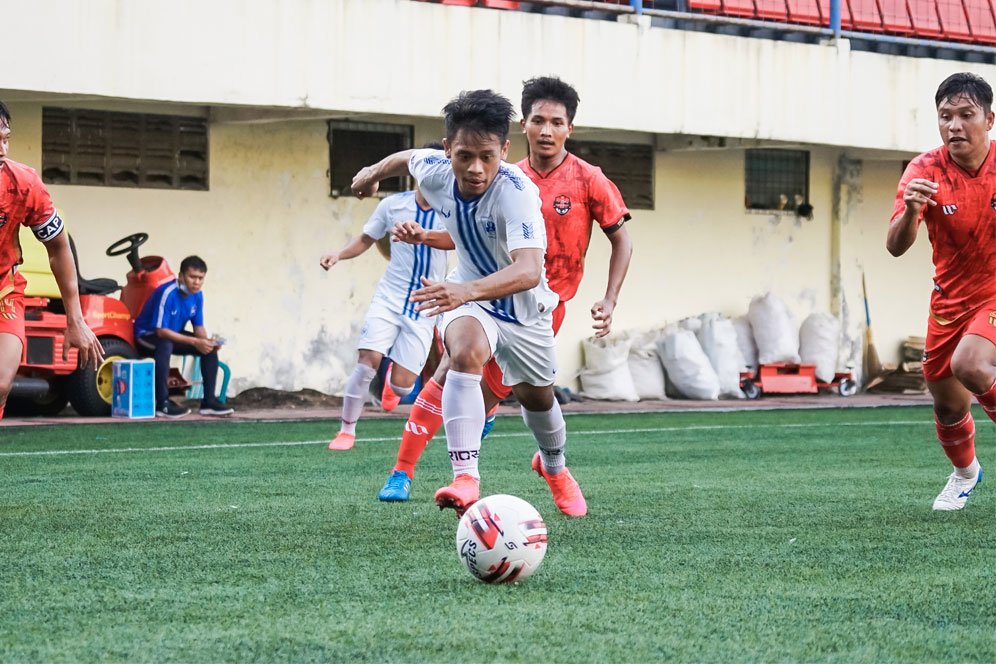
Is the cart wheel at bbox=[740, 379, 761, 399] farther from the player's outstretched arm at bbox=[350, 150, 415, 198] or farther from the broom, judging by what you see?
the player's outstretched arm at bbox=[350, 150, 415, 198]

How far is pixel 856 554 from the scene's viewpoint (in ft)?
19.0

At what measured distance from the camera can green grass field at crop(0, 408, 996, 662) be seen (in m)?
4.12

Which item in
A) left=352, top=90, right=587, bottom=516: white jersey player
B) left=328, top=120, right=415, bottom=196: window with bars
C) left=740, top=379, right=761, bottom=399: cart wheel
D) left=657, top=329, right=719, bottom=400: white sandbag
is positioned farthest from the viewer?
left=740, top=379, right=761, bottom=399: cart wheel

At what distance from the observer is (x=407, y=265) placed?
11.7 m

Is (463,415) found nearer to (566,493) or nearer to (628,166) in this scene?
(566,493)

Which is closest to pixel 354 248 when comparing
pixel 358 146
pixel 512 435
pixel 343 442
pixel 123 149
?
pixel 343 442

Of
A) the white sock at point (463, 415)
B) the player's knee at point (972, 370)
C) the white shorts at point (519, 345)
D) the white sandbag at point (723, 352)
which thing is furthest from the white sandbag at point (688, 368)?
the white sock at point (463, 415)

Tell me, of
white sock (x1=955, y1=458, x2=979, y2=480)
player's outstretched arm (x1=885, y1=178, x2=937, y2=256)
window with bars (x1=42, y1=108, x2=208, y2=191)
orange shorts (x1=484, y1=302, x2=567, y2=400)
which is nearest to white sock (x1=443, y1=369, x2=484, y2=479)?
orange shorts (x1=484, y1=302, x2=567, y2=400)

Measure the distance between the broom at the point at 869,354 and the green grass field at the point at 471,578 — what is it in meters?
11.6

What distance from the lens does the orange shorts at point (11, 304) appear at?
22.2 ft

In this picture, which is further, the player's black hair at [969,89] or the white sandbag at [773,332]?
the white sandbag at [773,332]

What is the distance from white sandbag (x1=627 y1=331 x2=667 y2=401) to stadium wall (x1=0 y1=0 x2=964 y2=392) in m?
0.68

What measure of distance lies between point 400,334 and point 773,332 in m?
9.12

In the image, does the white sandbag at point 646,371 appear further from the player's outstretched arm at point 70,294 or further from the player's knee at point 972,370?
the player's outstretched arm at point 70,294
